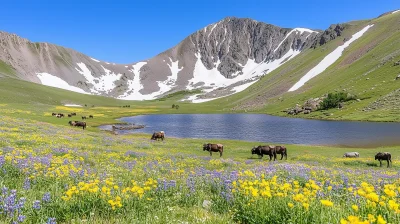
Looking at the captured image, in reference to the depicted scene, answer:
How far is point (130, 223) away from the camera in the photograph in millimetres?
6281

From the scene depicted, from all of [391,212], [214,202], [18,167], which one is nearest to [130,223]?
[214,202]

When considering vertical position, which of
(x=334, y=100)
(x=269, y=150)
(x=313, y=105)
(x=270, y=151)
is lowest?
(x=270, y=151)

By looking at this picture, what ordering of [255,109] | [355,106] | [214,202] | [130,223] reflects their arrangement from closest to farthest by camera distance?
[130,223]
[214,202]
[355,106]
[255,109]

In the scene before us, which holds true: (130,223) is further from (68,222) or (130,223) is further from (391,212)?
(391,212)

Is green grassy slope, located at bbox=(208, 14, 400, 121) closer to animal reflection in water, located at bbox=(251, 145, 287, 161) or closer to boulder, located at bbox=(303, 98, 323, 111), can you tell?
boulder, located at bbox=(303, 98, 323, 111)

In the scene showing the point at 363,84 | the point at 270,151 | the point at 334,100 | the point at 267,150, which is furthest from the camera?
the point at 363,84

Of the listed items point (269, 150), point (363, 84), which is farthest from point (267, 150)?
point (363, 84)

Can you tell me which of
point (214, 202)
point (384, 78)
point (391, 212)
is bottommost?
point (214, 202)

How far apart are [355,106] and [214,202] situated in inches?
5347

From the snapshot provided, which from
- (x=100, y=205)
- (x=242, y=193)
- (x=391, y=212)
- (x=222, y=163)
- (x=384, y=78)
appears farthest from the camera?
(x=384, y=78)

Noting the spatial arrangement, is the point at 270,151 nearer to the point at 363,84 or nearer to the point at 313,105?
the point at 313,105

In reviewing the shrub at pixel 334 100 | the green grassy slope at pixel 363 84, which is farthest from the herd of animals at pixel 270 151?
the shrub at pixel 334 100

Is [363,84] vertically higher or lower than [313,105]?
higher

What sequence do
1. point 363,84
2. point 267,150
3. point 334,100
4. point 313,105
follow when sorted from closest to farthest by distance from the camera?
point 267,150 → point 334,100 → point 313,105 → point 363,84
